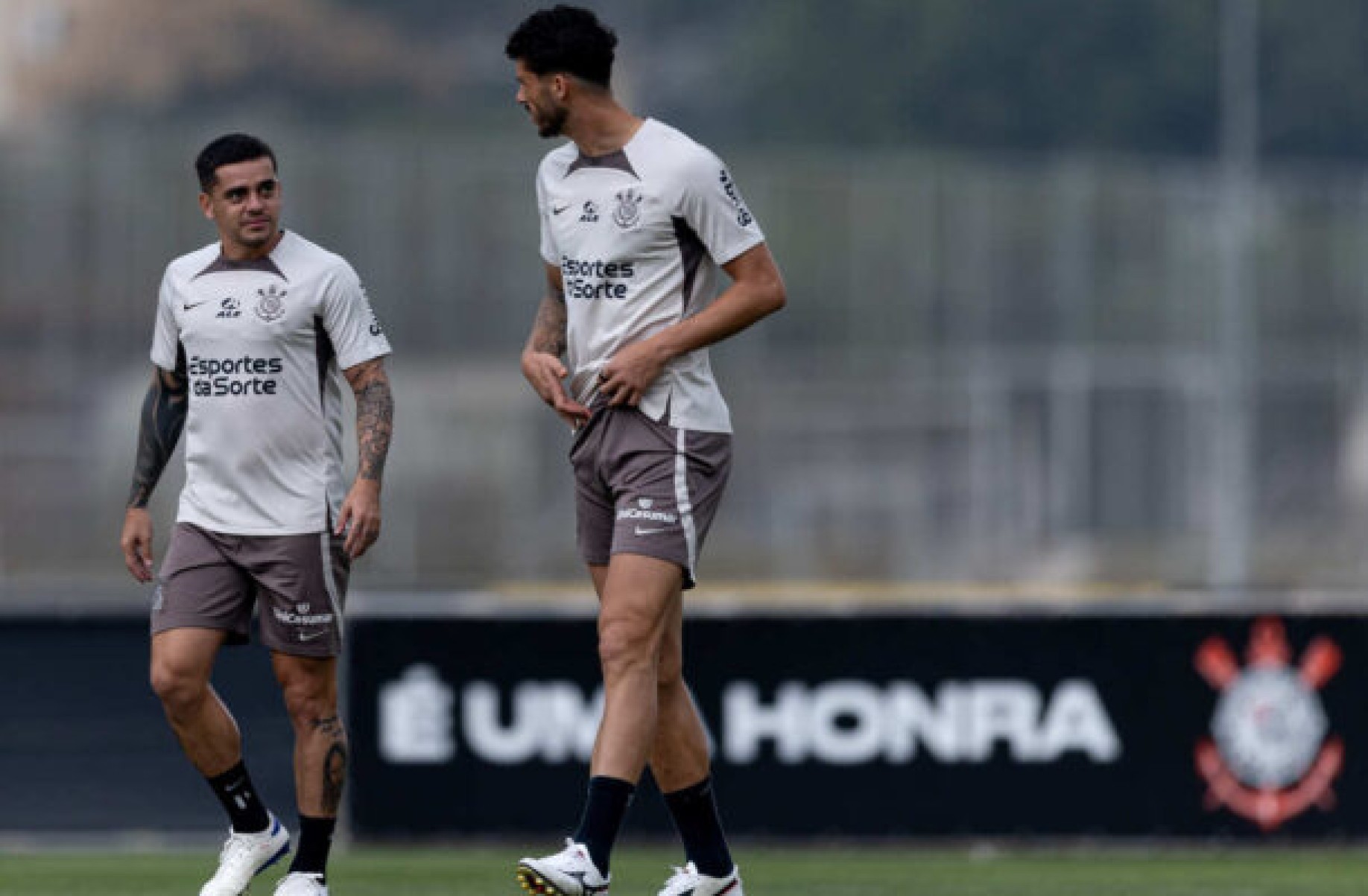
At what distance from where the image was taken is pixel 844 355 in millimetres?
29453

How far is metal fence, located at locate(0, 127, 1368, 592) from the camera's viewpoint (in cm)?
2816

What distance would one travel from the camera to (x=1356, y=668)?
11.1 meters

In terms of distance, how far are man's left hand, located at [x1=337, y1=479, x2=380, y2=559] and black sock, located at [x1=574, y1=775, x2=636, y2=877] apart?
109 centimetres

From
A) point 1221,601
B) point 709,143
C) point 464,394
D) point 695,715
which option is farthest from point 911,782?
point 709,143

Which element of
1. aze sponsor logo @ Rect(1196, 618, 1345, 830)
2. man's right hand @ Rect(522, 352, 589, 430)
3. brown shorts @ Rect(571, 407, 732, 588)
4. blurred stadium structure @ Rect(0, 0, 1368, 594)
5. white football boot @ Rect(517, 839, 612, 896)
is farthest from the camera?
blurred stadium structure @ Rect(0, 0, 1368, 594)

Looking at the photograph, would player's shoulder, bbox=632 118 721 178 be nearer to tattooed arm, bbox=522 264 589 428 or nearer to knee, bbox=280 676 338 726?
tattooed arm, bbox=522 264 589 428

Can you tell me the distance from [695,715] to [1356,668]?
15.1ft

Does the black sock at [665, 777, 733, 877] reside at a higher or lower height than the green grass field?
higher

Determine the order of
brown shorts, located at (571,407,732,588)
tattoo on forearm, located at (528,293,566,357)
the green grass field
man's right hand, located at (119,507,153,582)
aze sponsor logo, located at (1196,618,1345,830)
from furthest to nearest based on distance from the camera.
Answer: aze sponsor logo, located at (1196,618,1345,830), the green grass field, man's right hand, located at (119,507,153,582), tattoo on forearm, located at (528,293,566,357), brown shorts, located at (571,407,732,588)

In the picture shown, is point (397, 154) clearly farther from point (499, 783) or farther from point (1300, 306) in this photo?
point (499, 783)

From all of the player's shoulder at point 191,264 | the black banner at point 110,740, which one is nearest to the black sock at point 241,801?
the player's shoulder at point 191,264

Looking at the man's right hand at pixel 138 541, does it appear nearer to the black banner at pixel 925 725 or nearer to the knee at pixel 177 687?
the knee at pixel 177 687

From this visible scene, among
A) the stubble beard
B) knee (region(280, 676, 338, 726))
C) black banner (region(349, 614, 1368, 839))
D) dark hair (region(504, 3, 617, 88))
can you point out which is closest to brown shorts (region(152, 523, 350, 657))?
knee (region(280, 676, 338, 726))

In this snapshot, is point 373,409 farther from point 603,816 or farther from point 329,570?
point 603,816
